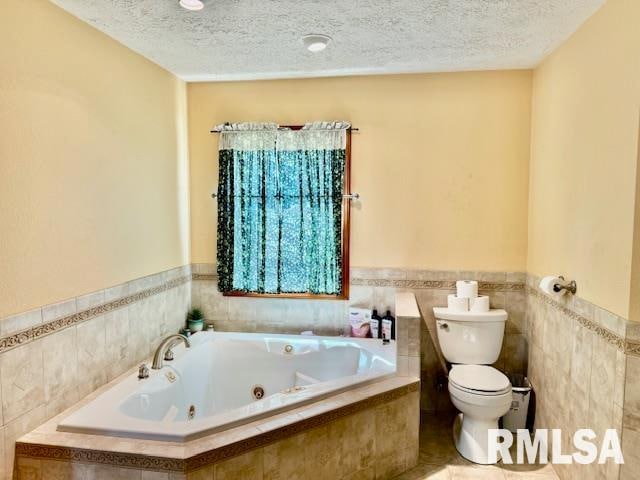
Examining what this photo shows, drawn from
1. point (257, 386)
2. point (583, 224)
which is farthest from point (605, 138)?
point (257, 386)

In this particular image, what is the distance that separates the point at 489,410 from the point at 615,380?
832 mm

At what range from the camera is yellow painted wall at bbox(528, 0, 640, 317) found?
1.71 meters

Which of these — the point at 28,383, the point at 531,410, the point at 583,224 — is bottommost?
the point at 531,410

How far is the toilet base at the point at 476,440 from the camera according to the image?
249 centimetres

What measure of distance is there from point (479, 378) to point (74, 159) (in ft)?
8.32

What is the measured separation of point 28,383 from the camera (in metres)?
1.79

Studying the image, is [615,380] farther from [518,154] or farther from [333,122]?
[333,122]

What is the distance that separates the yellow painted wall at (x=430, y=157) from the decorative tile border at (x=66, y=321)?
1.49 metres

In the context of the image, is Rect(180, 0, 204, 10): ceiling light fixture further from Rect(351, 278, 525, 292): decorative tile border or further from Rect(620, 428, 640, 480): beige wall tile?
Rect(620, 428, 640, 480): beige wall tile

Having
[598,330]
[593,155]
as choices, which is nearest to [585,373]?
[598,330]

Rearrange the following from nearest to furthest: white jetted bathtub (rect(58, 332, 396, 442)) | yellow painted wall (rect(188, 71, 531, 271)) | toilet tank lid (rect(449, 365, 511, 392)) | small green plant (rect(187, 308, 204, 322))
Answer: white jetted bathtub (rect(58, 332, 396, 442)), toilet tank lid (rect(449, 365, 511, 392)), yellow painted wall (rect(188, 71, 531, 271)), small green plant (rect(187, 308, 204, 322))

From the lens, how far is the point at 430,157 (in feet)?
9.96

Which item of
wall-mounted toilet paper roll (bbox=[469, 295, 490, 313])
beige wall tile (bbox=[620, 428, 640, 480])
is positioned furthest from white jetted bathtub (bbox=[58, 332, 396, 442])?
beige wall tile (bbox=[620, 428, 640, 480])

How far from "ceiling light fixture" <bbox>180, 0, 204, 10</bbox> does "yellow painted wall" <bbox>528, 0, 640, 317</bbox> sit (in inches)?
72.3
